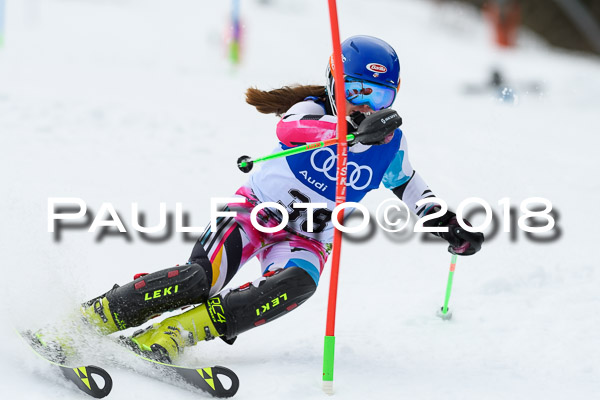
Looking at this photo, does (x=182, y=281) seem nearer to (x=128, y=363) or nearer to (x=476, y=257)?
(x=128, y=363)

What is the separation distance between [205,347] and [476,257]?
221 cm

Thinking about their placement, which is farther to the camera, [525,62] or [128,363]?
[525,62]

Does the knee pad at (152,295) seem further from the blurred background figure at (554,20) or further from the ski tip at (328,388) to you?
the blurred background figure at (554,20)

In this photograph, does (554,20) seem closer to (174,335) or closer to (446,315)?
(446,315)

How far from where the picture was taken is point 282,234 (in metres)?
3.26

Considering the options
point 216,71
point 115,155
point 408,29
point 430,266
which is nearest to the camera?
point 430,266

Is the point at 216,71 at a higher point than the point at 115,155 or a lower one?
higher

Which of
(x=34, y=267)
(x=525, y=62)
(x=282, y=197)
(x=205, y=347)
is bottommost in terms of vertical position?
(x=205, y=347)

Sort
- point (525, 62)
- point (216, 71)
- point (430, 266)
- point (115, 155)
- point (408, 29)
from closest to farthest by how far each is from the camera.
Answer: point (430, 266) → point (115, 155) → point (216, 71) → point (525, 62) → point (408, 29)

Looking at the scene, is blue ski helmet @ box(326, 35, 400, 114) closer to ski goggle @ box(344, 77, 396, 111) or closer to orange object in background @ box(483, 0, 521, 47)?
ski goggle @ box(344, 77, 396, 111)

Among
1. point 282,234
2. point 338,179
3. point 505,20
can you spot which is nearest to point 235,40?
point 282,234

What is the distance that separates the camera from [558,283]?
13.5 ft

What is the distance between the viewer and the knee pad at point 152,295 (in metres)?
2.96

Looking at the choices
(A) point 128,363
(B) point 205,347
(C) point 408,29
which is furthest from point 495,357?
(C) point 408,29
